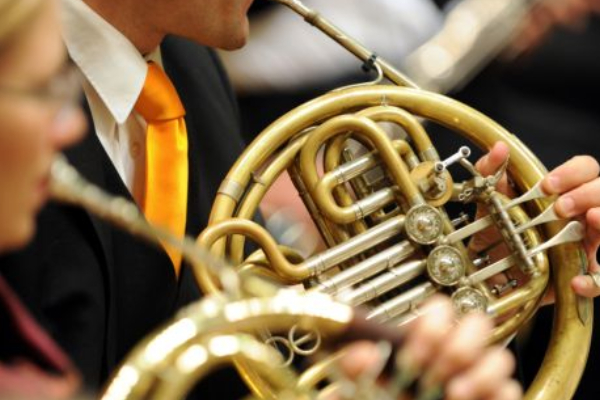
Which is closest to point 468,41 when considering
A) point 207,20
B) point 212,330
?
point 207,20

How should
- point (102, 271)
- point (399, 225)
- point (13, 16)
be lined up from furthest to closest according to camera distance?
point (399, 225), point (102, 271), point (13, 16)

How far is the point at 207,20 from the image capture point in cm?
141

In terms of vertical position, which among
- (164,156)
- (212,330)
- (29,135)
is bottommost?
(212,330)

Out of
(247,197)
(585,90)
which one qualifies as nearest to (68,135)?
(247,197)

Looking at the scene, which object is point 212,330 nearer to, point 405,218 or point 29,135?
point 29,135

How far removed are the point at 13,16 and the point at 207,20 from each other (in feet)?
2.40

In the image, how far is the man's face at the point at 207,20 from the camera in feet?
4.56

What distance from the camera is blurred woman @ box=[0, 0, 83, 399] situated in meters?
0.69

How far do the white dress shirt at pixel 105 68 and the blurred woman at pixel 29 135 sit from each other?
57 centimetres

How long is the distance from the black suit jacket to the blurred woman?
383mm

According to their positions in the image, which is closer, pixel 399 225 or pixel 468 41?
pixel 399 225

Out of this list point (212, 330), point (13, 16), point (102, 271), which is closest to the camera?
point (13, 16)

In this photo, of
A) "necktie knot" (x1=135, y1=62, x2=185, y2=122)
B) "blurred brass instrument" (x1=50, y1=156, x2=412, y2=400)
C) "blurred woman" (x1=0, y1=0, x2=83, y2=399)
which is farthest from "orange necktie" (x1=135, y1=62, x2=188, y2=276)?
"blurred woman" (x1=0, y1=0, x2=83, y2=399)

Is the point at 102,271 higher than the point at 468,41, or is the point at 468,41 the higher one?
the point at 468,41
